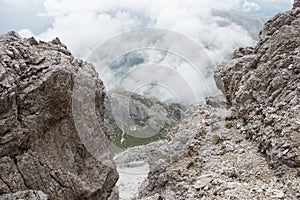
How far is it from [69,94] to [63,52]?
4522 millimetres

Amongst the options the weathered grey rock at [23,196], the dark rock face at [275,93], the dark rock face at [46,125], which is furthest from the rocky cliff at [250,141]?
the weathered grey rock at [23,196]

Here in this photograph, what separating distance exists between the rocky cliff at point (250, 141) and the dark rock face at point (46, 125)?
6659 mm

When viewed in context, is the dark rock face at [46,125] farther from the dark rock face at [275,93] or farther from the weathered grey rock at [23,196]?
the dark rock face at [275,93]

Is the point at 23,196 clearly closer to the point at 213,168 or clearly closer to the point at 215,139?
the point at 213,168

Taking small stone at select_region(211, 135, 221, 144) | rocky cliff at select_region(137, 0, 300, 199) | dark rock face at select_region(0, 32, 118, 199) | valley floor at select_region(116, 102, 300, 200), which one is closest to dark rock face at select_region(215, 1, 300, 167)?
rocky cliff at select_region(137, 0, 300, 199)

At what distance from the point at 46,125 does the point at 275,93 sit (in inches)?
716

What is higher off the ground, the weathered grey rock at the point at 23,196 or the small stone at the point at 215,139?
the small stone at the point at 215,139

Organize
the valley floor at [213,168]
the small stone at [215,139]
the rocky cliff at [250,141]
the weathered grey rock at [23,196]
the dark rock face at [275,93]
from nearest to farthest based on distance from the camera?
the weathered grey rock at [23,196] < the valley floor at [213,168] < the rocky cliff at [250,141] < the dark rock face at [275,93] < the small stone at [215,139]

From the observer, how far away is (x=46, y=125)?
22.6m

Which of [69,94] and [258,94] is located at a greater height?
[69,94]

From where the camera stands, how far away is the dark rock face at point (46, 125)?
20.1 meters

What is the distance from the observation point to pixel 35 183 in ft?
70.9

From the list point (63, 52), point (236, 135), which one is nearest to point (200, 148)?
point (236, 135)

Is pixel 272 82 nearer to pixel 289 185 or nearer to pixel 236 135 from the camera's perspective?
pixel 236 135
